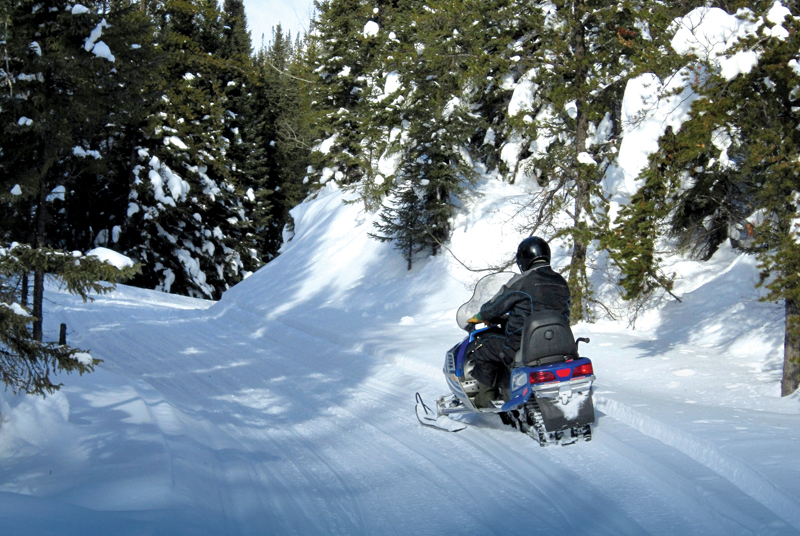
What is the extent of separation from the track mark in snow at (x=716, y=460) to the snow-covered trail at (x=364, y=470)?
0.01 m

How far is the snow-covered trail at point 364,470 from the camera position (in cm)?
387

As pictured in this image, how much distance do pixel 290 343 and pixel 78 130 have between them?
5.62 m

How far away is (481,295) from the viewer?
633 cm

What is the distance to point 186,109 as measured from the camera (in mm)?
26672

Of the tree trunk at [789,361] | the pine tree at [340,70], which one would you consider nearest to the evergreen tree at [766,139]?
the tree trunk at [789,361]

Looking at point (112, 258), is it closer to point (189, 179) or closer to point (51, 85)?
point (51, 85)

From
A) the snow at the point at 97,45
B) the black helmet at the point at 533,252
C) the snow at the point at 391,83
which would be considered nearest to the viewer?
the black helmet at the point at 533,252

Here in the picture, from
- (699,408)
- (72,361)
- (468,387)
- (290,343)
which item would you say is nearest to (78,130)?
(290,343)

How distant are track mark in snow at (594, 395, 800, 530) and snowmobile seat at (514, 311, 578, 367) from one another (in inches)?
41.2

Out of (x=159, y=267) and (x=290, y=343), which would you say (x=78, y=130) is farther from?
(x=159, y=267)

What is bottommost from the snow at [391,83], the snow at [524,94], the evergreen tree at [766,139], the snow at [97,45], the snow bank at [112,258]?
the snow bank at [112,258]

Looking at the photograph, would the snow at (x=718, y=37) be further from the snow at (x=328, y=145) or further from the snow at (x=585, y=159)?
the snow at (x=328, y=145)

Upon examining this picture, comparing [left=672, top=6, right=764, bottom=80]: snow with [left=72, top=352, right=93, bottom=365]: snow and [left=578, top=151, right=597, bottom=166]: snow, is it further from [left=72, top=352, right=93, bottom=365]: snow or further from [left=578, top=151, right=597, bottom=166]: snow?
[left=72, top=352, right=93, bottom=365]: snow

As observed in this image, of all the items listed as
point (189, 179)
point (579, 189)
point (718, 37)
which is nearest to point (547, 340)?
point (718, 37)
